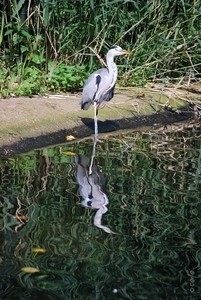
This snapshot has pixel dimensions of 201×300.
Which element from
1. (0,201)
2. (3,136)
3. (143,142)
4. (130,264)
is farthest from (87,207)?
(143,142)

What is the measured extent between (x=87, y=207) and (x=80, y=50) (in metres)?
4.48

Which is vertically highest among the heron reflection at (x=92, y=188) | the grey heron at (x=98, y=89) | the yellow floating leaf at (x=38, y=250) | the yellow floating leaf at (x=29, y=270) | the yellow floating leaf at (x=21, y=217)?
the yellow floating leaf at (x=29, y=270)

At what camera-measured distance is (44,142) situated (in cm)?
769

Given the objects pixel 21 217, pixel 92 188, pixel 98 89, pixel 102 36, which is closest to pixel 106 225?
pixel 21 217

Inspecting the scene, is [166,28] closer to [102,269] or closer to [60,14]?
[60,14]

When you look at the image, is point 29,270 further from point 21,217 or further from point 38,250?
point 21,217

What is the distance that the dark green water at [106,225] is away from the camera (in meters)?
4.09

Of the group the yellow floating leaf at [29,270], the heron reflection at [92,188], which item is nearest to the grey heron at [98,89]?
the heron reflection at [92,188]

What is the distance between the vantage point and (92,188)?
6047mm

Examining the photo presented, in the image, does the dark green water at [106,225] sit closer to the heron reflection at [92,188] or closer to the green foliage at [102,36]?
the heron reflection at [92,188]

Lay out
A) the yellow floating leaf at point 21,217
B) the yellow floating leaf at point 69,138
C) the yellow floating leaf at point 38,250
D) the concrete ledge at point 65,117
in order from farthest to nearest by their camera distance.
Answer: the yellow floating leaf at point 69,138, the concrete ledge at point 65,117, the yellow floating leaf at point 21,217, the yellow floating leaf at point 38,250

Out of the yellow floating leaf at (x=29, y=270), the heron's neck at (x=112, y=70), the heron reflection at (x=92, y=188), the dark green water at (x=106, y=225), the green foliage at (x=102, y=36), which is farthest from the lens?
the green foliage at (x=102, y=36)

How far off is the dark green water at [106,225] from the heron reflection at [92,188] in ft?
0.08

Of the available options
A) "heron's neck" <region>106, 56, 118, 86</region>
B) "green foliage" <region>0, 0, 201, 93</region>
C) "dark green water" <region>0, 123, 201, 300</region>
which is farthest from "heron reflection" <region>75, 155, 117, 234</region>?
"green foliage" <region>0, 0, 201, 93</region>
